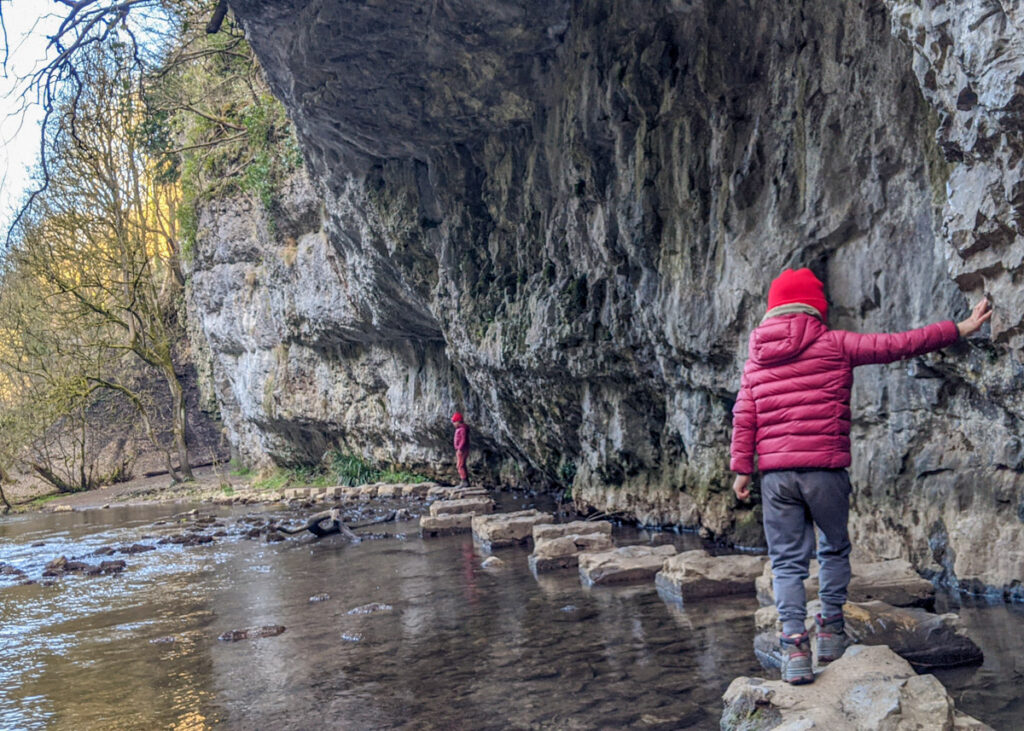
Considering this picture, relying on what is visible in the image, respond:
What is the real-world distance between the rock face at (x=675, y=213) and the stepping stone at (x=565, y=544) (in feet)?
4.53

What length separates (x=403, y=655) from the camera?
5.55 meters

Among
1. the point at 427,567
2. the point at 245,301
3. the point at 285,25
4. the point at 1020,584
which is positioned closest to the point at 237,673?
the point at 427,567

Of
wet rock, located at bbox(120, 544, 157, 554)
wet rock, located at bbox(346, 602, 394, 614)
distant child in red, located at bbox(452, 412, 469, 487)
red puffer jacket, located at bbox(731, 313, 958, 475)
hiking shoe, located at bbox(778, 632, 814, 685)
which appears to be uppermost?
red puffer jacket, located at bbox(731, 313, 958, 475)

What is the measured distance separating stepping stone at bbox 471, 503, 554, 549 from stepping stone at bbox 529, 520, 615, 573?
0.82 meters

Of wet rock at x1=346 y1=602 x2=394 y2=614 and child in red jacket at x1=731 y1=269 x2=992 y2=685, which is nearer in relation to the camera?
child in red jacket at x1=731 y1=269 x2=992 y2=685

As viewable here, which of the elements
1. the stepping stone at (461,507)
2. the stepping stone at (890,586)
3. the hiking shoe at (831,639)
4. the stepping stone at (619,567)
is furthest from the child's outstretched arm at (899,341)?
the stepping stone at (461,507)

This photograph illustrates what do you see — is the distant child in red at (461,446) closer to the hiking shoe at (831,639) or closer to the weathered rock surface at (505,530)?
the weathered rock surface at (505,530)

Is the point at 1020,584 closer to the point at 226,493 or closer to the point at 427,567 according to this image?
the point at 427,567

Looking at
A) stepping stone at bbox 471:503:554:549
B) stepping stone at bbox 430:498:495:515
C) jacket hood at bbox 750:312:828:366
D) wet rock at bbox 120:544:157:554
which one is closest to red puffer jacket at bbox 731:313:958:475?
jacket hood at bbox 750:312:828:366

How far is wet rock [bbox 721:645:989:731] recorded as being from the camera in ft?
10.0

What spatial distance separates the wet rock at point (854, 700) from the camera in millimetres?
3051

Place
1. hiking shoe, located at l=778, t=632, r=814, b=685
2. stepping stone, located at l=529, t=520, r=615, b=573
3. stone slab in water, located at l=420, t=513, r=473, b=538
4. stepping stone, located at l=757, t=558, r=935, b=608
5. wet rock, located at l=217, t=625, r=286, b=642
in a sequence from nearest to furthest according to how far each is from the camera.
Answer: hiking shoe, located at l=778, t=632, r=814, b=685 → stepping stone, located at l=757, t=558, r=935, b=608 → wet rock, located at l=217, t=625, r=286, b=642 → stepping stone, located at l=529, t=520, r=615, b=573 → stone slab in water, located at l=420, t=513, r=473, b=538

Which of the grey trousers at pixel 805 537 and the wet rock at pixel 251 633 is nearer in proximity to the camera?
the grey trousers at pixel 805 537

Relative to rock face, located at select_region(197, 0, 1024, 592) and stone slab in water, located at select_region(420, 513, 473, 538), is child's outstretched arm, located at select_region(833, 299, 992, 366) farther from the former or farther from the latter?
stone slab in water, located at select_region(420, 513, 473, 538)
